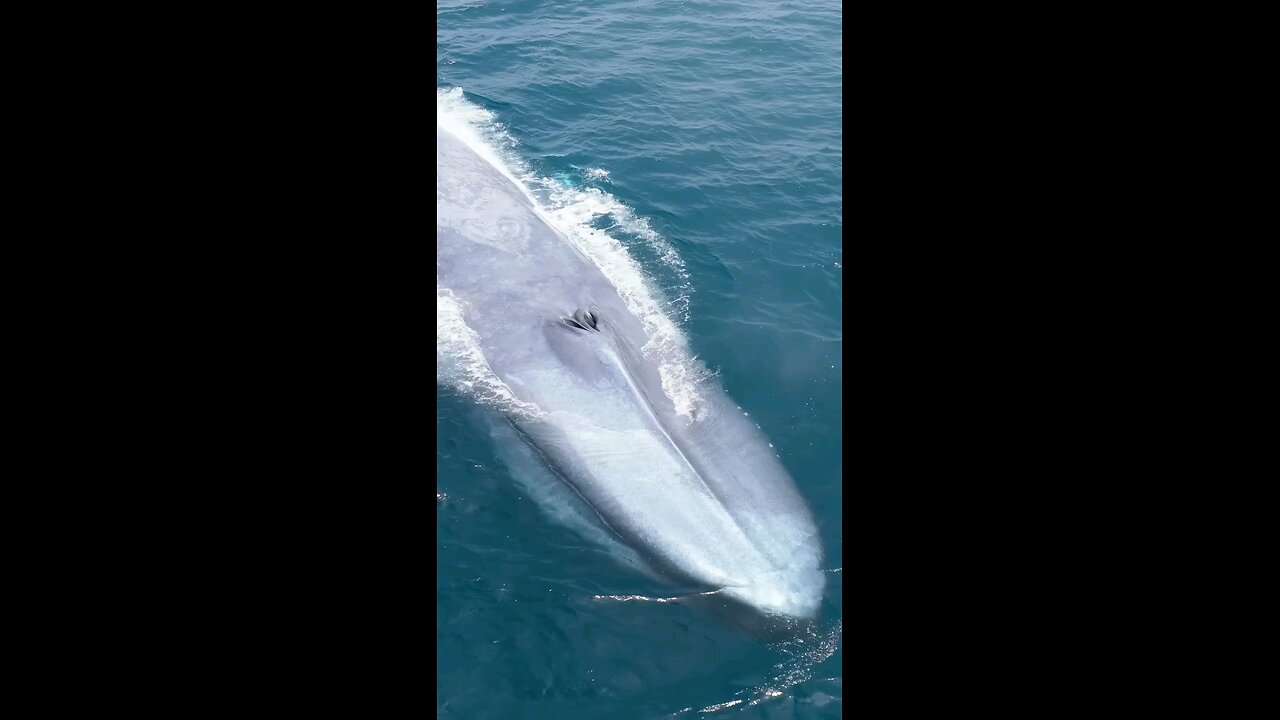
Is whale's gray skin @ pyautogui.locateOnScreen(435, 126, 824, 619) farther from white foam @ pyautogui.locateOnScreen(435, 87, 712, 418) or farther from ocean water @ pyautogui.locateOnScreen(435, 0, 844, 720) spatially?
ocean water @ pyautogui.locateOnScreen(435, 0, 844, 720)

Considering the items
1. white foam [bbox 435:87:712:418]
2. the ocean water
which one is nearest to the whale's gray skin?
white foam [bbox 435:87:712:418]

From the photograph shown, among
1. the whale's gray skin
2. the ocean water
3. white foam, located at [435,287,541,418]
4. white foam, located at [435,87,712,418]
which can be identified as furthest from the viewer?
white foam, located at [435,87,712,418]

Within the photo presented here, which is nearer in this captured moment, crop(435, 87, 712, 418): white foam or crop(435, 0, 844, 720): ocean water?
crop(435, 0, 844, 720): ocean water

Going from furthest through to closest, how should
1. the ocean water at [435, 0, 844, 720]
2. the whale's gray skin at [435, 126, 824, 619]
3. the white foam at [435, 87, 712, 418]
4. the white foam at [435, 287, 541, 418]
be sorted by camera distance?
the white foam at [435, 87, 712, 418] → the white foam at [435, 287, 541, 418] → the whale's gray skin at [435, 126, 824, 619] → the ocean water at [435, 0, 844, 720]

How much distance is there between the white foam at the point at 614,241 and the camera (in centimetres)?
1689

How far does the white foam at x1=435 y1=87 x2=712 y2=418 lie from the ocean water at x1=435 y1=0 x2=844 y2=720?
72 millimetres

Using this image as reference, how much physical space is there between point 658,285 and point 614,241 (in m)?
2.18

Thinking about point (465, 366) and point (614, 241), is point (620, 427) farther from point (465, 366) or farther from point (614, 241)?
point (614, 241)

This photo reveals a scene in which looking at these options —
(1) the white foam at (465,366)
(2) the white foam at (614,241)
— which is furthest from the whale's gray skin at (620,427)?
(2) the white foam at (614,241)

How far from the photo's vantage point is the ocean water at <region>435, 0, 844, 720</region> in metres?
11.3

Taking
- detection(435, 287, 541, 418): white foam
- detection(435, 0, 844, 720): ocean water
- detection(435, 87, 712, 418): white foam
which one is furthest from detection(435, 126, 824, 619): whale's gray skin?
detection(435, 0, 844, 720): ocean water

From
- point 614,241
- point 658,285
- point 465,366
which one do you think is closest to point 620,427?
point 465,366
